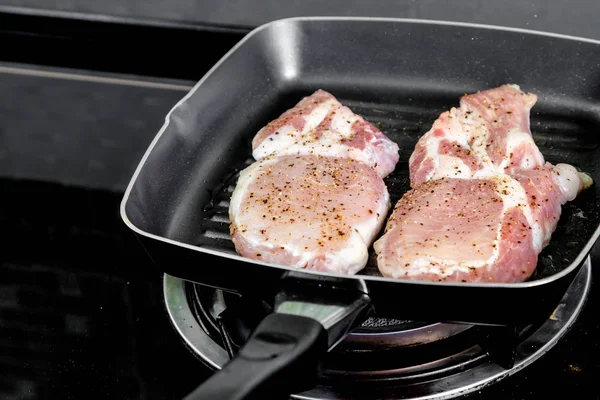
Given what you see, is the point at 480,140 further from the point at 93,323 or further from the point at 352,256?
the point at 93,323

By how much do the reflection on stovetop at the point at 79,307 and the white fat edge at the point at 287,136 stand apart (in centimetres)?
38

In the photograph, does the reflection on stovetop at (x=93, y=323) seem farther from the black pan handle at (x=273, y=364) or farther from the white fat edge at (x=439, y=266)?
the black pan handle at (x=273, y=364)

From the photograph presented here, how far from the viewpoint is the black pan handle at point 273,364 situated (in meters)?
0.80

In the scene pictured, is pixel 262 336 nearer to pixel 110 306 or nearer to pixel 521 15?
pixel 110 306

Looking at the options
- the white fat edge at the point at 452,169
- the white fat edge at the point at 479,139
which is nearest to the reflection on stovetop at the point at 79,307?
the white fat edge at the point at 452,169

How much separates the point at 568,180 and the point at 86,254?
1.10 meters

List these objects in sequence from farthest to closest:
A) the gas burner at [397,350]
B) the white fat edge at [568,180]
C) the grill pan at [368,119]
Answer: the white fat edge at [568,180], the gas burner at [397,350], the grill pan at [368,119]

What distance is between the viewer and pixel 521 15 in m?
1.85

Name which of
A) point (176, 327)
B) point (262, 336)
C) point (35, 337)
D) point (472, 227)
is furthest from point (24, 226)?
point (472, 227)

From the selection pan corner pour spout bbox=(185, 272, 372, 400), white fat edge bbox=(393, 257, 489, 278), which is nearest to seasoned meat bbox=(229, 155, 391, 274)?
white fat edge bbox=(393, 257, 489, 278)

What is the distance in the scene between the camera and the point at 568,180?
1409 millimetres

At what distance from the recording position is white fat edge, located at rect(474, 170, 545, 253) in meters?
1.30

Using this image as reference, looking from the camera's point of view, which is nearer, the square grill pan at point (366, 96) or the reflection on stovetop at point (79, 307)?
the reflection on stovetop at point (79, 307)

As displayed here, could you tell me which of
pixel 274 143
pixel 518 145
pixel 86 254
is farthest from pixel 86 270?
pixel 518 145
